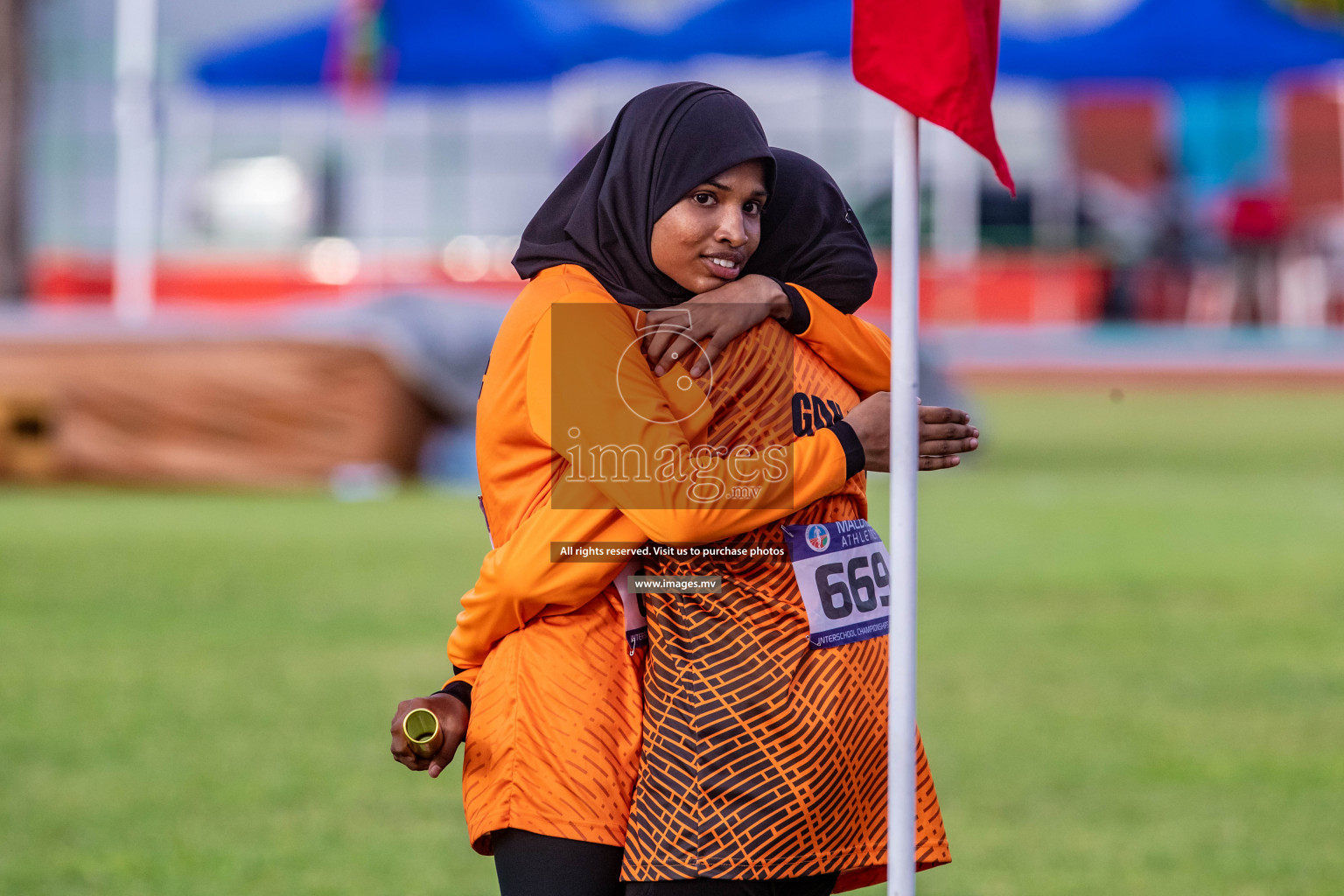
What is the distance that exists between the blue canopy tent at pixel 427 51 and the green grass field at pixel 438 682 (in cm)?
554

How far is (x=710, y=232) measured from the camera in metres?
2.41

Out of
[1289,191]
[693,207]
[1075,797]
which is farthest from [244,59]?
[1289,191]

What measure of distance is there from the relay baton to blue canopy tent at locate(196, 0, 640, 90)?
44.5 ft

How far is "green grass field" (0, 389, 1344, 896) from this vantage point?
4.82 metres

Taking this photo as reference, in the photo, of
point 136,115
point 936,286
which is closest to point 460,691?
point 136,115

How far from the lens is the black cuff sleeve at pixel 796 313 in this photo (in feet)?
8.05

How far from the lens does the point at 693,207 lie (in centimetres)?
240

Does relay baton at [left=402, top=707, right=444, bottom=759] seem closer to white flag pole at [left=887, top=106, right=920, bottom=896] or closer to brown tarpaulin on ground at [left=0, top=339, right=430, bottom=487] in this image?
white flag pole at [left=887, top=106, right=920, bottom=896]

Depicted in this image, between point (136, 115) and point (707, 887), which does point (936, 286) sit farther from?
point (707, 887)

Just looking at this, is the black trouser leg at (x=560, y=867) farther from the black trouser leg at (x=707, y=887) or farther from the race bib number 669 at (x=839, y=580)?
the race bib number 669 at (x=839, y=580)

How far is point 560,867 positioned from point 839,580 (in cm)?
52

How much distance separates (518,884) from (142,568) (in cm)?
702

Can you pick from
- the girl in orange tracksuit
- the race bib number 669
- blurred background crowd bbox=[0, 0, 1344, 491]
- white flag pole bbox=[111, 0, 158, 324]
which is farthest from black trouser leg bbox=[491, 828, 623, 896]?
blurred background crowd bbox=[0, 0, 1344, 491]

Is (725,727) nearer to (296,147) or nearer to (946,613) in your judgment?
(946,613)
